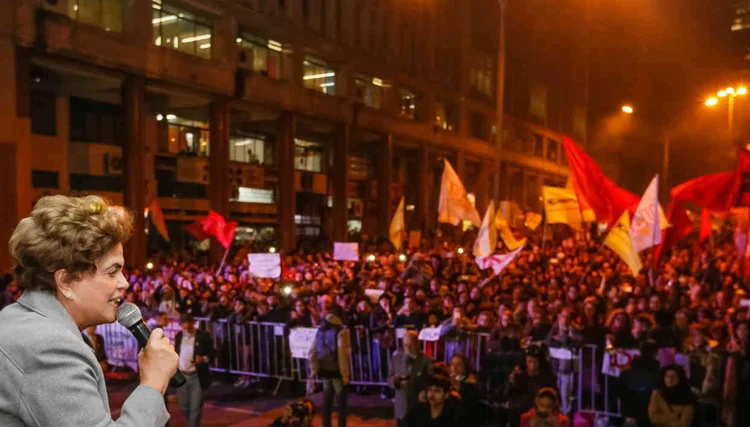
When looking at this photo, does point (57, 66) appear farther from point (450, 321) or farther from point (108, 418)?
point (108, 418)

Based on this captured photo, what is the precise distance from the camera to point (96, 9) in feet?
79.2

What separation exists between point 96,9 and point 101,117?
5228 millimetres

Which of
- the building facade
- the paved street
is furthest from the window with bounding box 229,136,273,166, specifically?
the paved street

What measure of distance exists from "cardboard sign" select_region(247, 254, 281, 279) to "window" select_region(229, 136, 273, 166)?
844 inches

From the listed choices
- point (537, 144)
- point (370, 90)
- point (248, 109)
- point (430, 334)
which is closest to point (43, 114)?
point (248, 109)

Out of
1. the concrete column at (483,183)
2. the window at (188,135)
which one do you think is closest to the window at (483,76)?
the concrete column at (483,183)

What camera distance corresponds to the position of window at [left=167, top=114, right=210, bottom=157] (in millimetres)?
31219

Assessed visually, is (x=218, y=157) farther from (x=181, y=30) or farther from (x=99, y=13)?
(x=99, y=13)

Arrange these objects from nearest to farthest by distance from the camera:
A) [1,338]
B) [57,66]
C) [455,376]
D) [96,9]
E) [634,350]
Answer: [1,338] → [455,376] → [634,350] → [57,66] → [96,9]

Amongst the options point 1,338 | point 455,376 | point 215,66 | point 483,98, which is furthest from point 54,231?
point 483,98

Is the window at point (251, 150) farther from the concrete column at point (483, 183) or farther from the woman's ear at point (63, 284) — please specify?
the woman's ear at point (63, 284)

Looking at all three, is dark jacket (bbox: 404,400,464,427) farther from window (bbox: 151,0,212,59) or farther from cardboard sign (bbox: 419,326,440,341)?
window (bbox: 151,0,212,59)

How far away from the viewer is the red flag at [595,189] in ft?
47.5

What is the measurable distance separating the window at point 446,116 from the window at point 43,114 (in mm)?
30084
